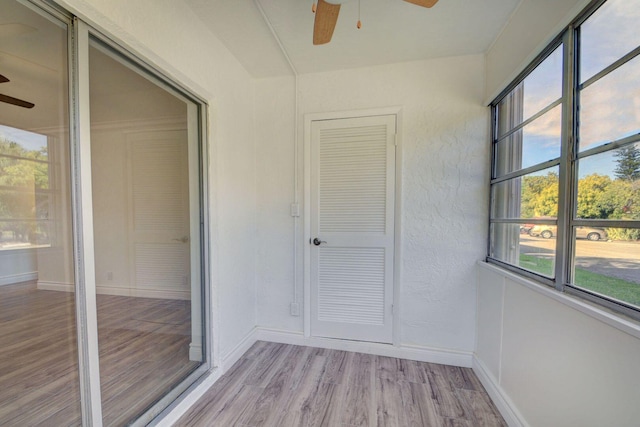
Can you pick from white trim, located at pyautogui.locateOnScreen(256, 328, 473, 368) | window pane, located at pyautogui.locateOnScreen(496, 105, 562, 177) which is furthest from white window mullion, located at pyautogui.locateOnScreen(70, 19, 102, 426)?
window pane, located at pyautogui.locateOnScreen(496, 105, 562, 177)

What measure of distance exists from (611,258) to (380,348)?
68.5 inches

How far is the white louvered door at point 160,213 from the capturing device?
168 centimetres

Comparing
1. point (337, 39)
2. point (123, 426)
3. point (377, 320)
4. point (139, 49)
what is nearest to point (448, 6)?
point (337, 39)

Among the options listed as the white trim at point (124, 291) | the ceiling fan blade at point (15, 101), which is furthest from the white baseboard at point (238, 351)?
the ceiling fan blade at point (15, 101)

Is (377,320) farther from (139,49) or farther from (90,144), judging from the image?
(139,49)

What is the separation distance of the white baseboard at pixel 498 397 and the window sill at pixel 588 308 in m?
0.75

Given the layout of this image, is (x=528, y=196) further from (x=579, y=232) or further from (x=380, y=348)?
(x=380, y=348)

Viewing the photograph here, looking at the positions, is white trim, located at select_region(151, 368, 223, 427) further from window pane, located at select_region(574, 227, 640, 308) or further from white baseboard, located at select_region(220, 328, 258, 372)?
window pane, located at select_region(574, 227, 640, 308)

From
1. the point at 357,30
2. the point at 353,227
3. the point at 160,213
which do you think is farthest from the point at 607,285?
the point at 160,213

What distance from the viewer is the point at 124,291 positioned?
5.14 feet

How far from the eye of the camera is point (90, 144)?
119cm

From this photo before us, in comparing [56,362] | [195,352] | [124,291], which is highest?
[124,291]

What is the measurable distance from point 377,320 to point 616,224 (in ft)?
5.66

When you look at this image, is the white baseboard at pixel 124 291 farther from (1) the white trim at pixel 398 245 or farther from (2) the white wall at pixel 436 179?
(2) the white wall at pixel 436 179
